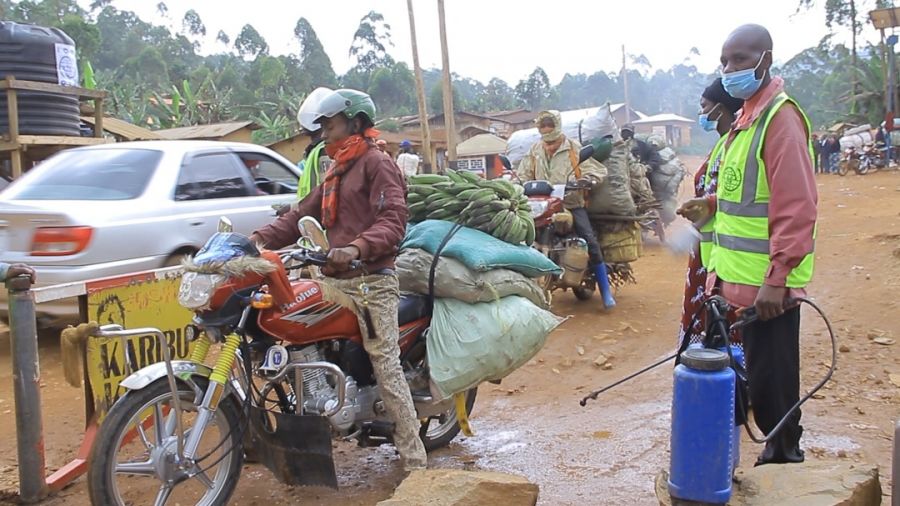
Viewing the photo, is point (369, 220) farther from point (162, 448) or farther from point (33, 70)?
point (33, 70)

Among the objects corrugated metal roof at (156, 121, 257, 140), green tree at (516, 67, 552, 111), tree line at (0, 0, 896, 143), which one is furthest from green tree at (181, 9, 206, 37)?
corrugated metal roof at (156, 121, 257, 140)

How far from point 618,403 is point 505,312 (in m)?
1.37

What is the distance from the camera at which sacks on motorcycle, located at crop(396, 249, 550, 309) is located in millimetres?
3816

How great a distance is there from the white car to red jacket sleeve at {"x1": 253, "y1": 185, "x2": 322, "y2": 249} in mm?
2436

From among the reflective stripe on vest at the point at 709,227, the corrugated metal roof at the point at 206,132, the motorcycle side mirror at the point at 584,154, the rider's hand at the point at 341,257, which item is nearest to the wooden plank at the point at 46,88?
the motorcycle side mirror at the point at 584,154

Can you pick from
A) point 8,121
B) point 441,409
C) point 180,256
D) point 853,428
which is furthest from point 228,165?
point 853,428

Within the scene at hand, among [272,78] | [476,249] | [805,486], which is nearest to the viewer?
[805,486]

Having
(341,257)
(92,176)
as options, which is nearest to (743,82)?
(341,257)

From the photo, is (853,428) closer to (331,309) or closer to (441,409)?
(441,409)

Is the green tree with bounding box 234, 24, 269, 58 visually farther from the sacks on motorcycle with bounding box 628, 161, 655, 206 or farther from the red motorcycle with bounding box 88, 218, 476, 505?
the red motorcycle with bounding box 88, 218, 476, 505

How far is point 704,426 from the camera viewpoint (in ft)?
7.80

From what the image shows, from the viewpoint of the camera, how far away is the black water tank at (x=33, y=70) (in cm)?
890

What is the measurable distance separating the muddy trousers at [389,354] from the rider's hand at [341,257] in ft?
0.91

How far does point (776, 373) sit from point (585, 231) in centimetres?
442
